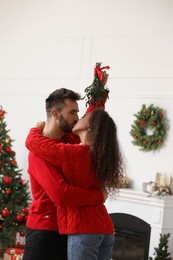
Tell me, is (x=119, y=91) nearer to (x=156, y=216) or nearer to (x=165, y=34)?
(x=165, y=34)

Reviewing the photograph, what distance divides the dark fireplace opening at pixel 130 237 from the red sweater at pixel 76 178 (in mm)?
3829

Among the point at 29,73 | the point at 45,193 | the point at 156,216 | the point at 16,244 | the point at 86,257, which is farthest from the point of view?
the point at 29,73

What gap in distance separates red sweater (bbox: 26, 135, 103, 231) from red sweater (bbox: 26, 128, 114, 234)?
0.12ft

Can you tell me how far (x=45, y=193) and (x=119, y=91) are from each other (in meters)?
4.20

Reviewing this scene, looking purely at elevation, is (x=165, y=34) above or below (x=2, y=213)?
above

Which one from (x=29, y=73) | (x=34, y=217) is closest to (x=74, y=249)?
(x=34, y=217)

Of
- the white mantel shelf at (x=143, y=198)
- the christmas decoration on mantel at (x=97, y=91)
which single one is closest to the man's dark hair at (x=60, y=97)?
the christmas decoration on mantel at (x=97, y=91)

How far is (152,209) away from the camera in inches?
240

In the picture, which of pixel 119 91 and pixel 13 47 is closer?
→ pixel 119 91

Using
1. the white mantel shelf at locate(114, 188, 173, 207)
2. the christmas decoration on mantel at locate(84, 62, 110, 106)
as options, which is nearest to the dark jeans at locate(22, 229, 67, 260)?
the christmas decoration on mantel at locate(84, 62, 110, 106)

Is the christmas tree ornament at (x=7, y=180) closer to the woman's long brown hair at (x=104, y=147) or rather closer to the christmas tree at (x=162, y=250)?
the christmas tree at (x=162, y=250)

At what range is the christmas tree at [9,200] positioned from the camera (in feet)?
20.9

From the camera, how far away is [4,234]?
633cm

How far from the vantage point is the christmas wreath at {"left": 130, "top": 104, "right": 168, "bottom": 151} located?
618 centimetres
